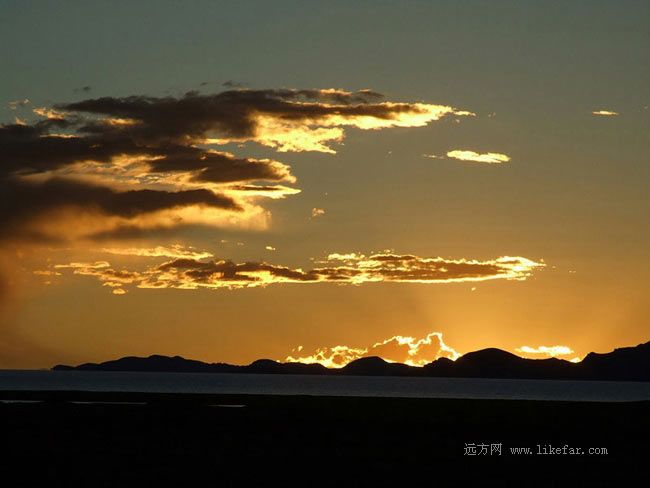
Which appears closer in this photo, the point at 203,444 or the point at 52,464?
the point at 52,464

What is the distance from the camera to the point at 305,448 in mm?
47938

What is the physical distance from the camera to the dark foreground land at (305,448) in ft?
118

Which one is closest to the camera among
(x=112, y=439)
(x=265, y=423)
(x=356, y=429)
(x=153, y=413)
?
(x=112, y=439)

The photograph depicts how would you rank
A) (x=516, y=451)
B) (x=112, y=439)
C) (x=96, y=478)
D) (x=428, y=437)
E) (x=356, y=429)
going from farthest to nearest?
(x=356, y=429), (x=428, y=437), (x=112, y=439), (x=516, y=451), (x=96, y=478)

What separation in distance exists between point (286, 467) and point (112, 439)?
1485cm

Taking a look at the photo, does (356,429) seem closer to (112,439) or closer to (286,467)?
(112,439)

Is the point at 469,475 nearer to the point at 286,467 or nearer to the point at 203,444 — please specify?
the point at 286,467

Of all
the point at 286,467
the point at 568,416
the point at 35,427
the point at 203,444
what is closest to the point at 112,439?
the point at 203,444

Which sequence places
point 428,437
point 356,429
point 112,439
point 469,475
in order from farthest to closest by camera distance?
point 356,429 < point 428,437 < point 112,439 < point 469,475

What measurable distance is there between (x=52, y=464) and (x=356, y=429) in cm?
2604

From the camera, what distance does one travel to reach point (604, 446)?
51.9 m

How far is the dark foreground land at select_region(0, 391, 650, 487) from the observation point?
35969 mm

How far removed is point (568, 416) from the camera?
266ft

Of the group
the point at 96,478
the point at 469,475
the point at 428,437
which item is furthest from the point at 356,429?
the point at 96,478
